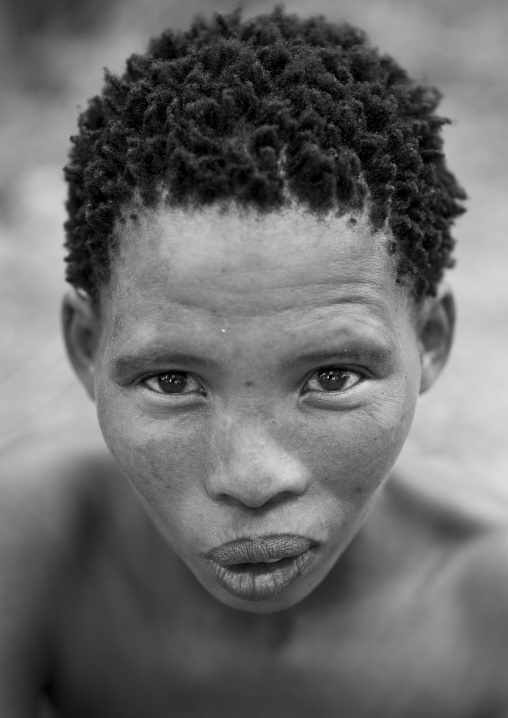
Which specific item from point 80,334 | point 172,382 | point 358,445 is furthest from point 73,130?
point 358,445

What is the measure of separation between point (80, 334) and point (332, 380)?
57 cm

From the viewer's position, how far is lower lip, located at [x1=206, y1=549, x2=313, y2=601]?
1643mm

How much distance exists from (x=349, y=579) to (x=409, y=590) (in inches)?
4.9

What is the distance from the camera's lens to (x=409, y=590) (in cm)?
210

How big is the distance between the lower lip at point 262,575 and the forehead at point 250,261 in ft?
1.39

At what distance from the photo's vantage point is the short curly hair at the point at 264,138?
147 cm

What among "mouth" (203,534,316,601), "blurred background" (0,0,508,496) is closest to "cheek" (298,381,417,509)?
"mouth" (203,534,316,601)

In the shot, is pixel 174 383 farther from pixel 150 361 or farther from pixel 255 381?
pixel 255 381

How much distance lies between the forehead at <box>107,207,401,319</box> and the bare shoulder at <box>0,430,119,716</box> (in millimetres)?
699

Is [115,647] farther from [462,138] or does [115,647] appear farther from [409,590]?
[462,138]

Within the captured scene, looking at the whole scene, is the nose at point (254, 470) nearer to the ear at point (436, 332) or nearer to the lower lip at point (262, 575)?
the lower lip at point (262, 575)

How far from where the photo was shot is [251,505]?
59.0 inches

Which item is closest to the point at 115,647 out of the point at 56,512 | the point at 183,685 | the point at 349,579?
the point at 183,685

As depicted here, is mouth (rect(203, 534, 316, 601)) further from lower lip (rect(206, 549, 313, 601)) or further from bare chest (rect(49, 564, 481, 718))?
bare chest (rect(49, 564, 481, 718))
